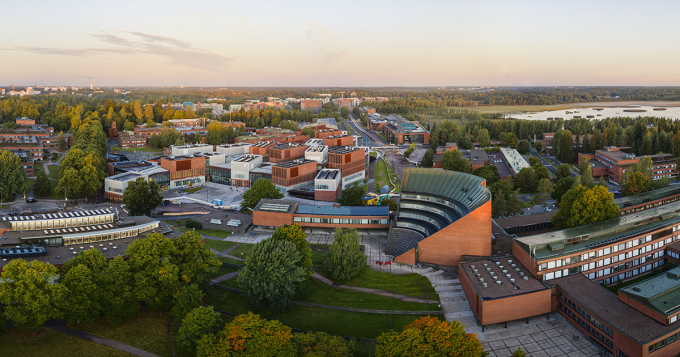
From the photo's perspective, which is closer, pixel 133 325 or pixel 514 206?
pixel 133 325

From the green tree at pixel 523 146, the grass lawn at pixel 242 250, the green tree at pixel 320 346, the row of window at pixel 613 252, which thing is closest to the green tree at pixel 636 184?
the row of window at pixel 613 252

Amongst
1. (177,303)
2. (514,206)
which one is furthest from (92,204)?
(514,206)

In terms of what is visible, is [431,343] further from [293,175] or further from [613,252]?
[293,175]

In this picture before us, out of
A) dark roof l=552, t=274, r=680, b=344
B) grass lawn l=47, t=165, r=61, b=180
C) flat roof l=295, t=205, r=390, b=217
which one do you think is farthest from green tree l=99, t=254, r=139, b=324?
grass lawn l=47, t=165, r=61, b=180

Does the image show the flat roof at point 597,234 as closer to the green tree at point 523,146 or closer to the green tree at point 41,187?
the green tree at point 41,187

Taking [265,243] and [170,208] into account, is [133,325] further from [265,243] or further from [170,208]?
[170,208]

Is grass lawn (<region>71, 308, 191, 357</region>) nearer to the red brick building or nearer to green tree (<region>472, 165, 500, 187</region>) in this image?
the red brick building
